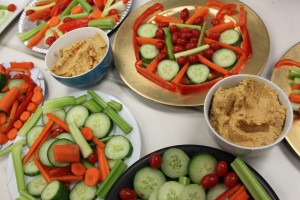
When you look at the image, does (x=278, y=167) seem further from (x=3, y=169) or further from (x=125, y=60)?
(x=3, y=169)

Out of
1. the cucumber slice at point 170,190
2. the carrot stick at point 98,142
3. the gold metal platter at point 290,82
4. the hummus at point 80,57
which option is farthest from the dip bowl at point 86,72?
the gold metal platter at point 290,82

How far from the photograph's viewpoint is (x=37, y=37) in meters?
1.60

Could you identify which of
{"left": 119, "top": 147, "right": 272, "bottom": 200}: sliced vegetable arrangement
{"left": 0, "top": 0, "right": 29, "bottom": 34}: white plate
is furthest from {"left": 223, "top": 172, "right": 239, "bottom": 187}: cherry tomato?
{"left": 0, "top": 0, "right": 29, "bottom": 34}: white plate

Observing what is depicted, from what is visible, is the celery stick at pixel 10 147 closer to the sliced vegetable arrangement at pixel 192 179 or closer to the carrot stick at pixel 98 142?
the carrot stick at pixel 98 142

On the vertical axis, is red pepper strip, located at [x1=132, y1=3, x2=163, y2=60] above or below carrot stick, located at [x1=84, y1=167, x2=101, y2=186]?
above

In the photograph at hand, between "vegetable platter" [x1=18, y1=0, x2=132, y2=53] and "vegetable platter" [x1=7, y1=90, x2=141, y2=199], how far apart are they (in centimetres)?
44

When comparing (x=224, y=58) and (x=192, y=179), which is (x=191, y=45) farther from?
(x=192, y=179)

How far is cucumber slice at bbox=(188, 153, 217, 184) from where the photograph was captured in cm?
94

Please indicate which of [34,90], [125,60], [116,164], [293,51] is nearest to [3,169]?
[34,90]

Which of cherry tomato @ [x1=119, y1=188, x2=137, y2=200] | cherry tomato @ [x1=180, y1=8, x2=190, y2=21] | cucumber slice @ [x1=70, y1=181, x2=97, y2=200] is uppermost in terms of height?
cherry tomato @ [x1=180, y1=8, x2=190, y2=21]

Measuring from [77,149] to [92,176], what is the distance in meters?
0.11

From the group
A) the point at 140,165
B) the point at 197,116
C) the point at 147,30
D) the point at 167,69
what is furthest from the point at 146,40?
the point at 140,165

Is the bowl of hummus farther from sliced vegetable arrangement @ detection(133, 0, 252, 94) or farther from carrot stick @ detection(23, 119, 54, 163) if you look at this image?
carrot stick @ detection(23, 119, 54, 163)

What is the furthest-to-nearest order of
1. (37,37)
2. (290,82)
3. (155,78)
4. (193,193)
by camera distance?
(37,37)
(155,78)
(290,82)
(193,193)
